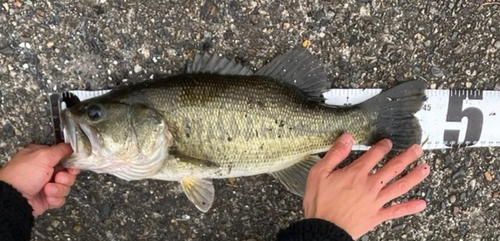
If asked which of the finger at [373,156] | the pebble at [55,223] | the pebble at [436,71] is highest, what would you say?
the pebble at [436,71]

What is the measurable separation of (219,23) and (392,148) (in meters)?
1.14

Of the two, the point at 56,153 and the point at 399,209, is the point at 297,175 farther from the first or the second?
the point at 56,153

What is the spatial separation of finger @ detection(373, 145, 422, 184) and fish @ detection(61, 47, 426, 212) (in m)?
0.10

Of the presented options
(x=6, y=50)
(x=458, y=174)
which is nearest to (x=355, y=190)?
(x=458, y=174)

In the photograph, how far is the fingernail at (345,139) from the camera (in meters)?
2.45

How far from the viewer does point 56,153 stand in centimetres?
237

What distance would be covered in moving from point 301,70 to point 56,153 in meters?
1.29

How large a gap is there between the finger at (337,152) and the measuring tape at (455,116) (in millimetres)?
346

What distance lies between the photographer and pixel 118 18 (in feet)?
8.53

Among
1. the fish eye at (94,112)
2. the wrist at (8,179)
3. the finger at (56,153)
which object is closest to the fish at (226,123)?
the fish eye at (94,112)

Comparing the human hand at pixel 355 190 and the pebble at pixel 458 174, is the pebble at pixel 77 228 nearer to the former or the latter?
the human hand at pixel 355 190

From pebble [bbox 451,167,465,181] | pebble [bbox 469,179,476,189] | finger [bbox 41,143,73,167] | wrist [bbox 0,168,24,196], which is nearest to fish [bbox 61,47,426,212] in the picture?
finger [bbox 41,143,73,167]

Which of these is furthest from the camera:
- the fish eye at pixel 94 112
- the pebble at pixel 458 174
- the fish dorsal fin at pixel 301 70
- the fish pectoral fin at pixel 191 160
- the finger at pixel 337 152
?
the pebble at pixel 458 174

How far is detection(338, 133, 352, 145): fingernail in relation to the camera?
2453mm
